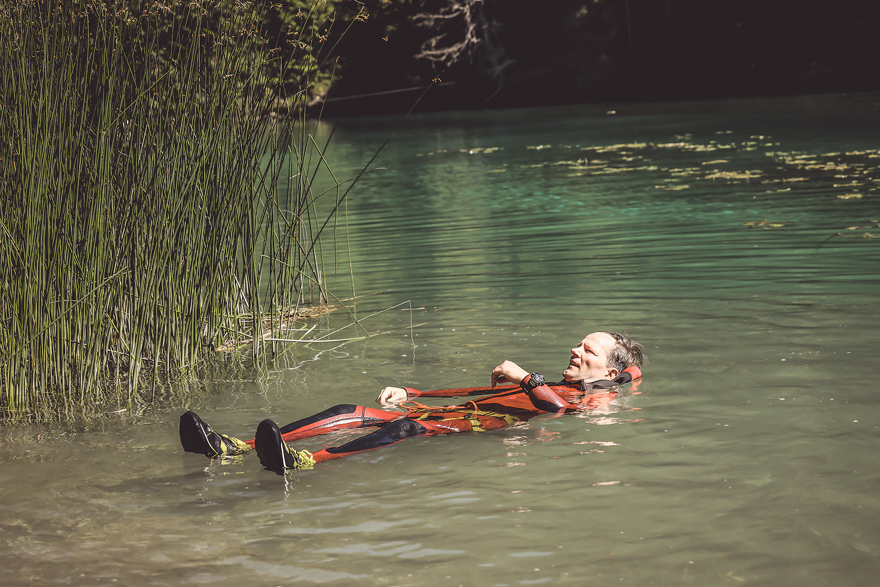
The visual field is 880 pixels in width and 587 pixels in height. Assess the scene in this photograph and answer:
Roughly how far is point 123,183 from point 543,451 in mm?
2416

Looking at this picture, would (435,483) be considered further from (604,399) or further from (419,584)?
(604,399)

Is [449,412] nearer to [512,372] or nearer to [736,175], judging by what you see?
[512,372]

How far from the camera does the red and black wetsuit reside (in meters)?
4.26

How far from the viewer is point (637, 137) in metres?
21.0

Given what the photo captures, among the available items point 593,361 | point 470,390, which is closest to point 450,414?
point 470,390

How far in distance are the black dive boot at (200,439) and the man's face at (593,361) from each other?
1.77m

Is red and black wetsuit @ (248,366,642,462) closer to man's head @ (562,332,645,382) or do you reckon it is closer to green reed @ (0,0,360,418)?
man's head @ (562,332,645,382)

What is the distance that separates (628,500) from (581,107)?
2967cm

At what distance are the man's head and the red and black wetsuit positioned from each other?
0.41ft

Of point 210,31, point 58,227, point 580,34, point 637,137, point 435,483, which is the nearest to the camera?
point 435,483

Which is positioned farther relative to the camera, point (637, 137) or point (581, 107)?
point (581, 107)

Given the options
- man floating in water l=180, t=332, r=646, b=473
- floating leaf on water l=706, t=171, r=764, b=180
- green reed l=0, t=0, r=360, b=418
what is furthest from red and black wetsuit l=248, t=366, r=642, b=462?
floating leaf on water l=706, t=171, r=764, b=180

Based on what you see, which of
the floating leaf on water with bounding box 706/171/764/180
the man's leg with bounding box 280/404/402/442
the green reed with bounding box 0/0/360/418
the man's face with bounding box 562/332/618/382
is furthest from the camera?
the floating leaf on water with bounding box 706/171/764/180

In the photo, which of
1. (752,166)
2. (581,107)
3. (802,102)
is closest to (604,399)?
(752,166)
